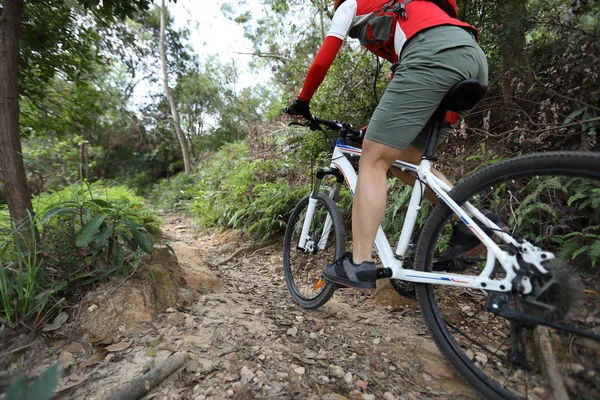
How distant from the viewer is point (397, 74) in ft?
5.00

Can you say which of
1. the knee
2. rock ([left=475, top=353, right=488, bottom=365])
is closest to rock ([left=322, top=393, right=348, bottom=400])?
rock ([left=475, top=353, right=488, bottom=365])

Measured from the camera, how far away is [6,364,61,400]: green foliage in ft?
1.78

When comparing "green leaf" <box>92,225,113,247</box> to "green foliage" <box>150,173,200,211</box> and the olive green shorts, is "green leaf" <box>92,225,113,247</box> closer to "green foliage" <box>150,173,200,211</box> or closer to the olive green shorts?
the olive green shorts

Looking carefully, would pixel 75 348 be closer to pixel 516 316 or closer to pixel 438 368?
pixel 438 368

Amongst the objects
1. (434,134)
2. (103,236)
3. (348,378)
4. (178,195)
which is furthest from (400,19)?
(178,195)

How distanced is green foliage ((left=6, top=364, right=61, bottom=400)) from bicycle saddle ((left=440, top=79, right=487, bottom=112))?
1736mm

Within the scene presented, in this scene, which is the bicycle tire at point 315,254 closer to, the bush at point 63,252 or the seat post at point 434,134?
the seat post at point 434,134

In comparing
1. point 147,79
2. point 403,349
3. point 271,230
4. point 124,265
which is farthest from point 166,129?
point 403,349

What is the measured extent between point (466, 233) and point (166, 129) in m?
20.3

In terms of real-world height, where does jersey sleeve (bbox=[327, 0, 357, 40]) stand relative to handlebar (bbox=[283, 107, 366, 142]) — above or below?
above

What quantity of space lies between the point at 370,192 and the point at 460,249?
55 cm

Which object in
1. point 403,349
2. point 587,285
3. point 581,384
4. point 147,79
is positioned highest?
point 147,79

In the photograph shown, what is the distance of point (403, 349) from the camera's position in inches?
66.0

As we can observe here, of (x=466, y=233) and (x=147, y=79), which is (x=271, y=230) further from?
(x=147, y=79)
